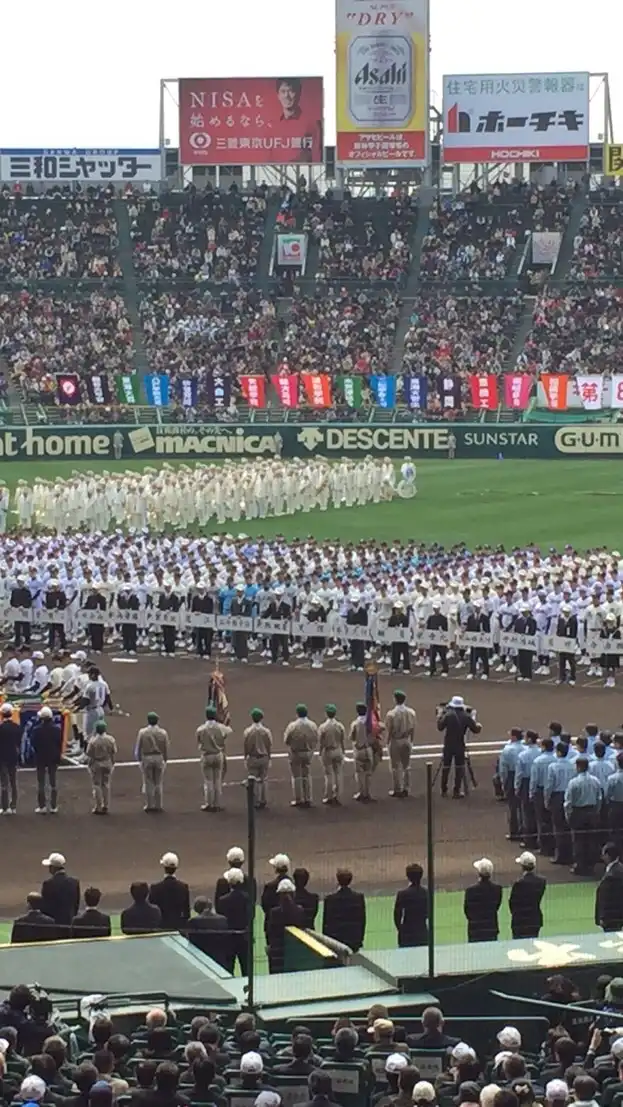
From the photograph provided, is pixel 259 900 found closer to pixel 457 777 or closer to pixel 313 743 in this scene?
pixel 457 777

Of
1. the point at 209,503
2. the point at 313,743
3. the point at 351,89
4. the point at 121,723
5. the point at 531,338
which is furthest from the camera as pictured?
the point at 351,89

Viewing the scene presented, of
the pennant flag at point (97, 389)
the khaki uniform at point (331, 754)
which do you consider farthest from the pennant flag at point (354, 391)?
the khaki uniform at point (331, 754)

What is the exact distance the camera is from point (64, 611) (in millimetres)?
33062

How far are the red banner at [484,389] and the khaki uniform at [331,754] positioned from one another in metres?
40.9

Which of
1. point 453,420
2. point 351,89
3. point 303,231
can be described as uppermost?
point 351,89

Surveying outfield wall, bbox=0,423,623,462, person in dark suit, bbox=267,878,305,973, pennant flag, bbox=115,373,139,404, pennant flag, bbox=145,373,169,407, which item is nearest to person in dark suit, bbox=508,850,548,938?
person in dark suit, bbox=267,878,305,973

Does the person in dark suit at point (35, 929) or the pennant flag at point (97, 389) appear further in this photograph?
the pennant flag at point (97, 389)

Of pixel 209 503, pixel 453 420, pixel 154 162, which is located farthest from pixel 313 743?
pixel 154 162

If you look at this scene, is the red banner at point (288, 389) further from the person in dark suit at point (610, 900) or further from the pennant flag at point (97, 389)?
the person in dark suit at point (610, 900)

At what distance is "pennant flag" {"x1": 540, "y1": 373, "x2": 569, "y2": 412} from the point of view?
62719 millimetres

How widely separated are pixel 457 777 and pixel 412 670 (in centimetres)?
1190

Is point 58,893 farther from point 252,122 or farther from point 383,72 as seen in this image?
point 252,122

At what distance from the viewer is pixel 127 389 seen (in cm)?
6450

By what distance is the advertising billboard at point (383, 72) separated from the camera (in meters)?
74.9
